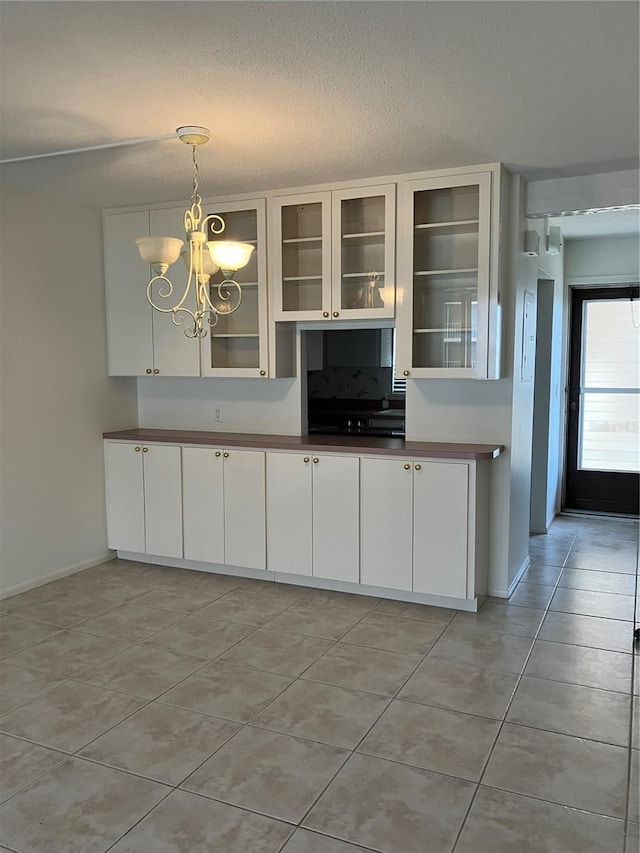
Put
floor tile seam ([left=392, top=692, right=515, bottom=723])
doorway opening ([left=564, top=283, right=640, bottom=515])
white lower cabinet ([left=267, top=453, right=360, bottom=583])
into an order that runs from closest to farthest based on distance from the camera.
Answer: floor tile seam ([left=392, top=692, right=515, bottom=723]), white lower cabinet ([left=267, top=453, right=360, bottom=583]), doorway opening ([left=564, top=283, right=640, bottom=515])

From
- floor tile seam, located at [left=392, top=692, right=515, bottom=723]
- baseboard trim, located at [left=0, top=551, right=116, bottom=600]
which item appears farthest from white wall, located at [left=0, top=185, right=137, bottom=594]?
floor tile seam, located at [left=392, top=692, right=515, bottom=723]

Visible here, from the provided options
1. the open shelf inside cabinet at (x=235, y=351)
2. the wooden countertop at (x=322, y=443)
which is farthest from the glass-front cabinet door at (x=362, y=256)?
the wooden countertop at (x=322, y=443)

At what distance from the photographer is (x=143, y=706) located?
9.05ft

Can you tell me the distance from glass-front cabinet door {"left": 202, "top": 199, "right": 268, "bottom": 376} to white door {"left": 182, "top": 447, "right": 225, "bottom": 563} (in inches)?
21.7

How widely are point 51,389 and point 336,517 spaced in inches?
76.4

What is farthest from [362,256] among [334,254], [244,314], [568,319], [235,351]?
[568,319]

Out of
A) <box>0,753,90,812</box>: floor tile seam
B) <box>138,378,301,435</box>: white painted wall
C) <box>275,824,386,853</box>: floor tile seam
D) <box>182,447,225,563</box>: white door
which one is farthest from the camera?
<box>138,378,301,435</box>: white painted wall

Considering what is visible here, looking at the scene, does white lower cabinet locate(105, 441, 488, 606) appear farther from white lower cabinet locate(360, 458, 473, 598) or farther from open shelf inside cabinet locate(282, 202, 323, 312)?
open shelf inside cabinet locate(282, 202, 323, 312)

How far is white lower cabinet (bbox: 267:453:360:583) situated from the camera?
395 cm

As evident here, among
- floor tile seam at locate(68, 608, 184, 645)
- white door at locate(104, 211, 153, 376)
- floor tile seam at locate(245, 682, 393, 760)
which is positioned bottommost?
floor tile seam at locate(245, 682, 393, 760)

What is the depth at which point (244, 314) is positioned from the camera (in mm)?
4324

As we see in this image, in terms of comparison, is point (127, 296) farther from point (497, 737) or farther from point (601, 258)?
point (601, 258)

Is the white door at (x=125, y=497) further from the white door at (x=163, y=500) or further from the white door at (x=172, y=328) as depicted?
the white door at (x=172, y=328)

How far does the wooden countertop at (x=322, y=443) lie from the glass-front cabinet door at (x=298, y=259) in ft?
2.48
